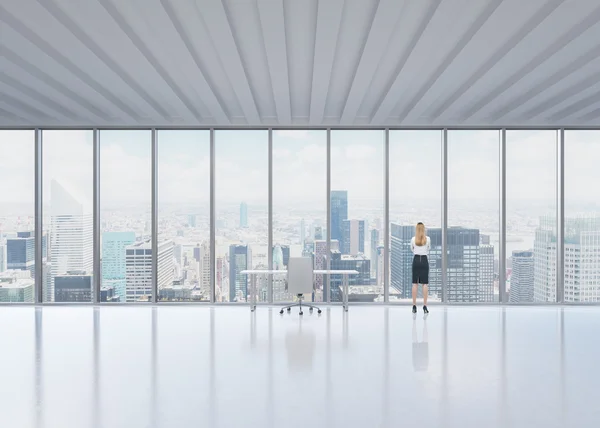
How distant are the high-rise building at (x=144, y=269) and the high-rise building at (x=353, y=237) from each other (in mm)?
3295

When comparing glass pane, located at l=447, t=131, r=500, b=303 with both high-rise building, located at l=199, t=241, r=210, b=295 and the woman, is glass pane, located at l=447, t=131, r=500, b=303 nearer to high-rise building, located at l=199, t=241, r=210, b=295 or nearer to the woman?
the woman

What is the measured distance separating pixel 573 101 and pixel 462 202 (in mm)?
2521

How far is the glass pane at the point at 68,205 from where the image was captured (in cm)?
826

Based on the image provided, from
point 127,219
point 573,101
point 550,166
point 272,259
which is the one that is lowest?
point 272,259

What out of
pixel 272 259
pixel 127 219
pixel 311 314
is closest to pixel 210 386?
pixel 311 314

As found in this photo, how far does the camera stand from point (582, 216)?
8273mm

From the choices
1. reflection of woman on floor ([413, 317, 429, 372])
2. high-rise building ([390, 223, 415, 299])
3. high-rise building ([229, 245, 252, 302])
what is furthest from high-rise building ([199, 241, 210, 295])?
reflection of woman on floor ([413, 317, 429, 372])

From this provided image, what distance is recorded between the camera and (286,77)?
5461 millimetres

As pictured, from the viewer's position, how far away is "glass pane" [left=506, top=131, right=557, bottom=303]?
8.25 metres

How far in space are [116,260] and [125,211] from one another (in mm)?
940

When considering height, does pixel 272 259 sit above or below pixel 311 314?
above

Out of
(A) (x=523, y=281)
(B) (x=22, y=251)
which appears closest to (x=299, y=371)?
(A) (x=523, y=281)

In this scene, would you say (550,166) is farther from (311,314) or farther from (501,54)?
(311,314)

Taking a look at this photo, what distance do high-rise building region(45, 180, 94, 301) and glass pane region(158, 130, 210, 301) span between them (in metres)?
1.36
